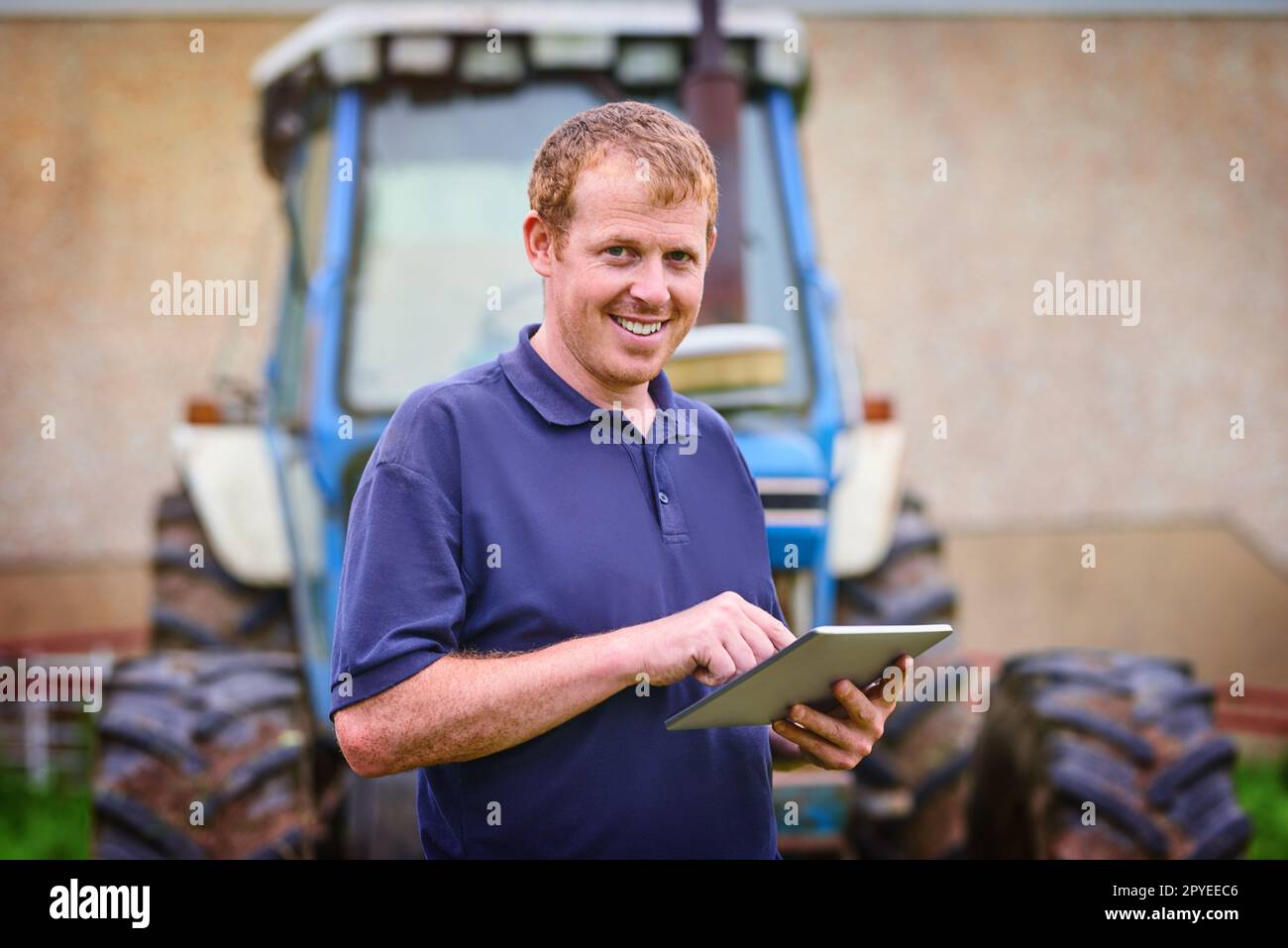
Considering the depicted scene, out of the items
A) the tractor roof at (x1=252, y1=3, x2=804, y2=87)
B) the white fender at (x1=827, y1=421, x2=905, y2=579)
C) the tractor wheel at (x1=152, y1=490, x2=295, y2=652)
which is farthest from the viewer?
the tractor wheel at (x1=152, y1=490, x2=295, y2=652)

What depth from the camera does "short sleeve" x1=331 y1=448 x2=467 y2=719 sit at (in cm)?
133

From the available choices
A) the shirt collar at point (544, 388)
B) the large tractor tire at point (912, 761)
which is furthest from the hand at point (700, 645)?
the large tractor tire at point (912, 761)

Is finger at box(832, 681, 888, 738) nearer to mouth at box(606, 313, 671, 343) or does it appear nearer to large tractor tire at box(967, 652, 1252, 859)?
mouth at box(606, 313, 671, 343)

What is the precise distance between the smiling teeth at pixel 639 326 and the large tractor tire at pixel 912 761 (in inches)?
82.6

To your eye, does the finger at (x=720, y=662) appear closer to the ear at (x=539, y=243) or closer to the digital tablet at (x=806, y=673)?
the digital tablet at (x=806, y=673)

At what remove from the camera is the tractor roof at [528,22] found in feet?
10.6

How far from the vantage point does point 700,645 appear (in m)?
1.32

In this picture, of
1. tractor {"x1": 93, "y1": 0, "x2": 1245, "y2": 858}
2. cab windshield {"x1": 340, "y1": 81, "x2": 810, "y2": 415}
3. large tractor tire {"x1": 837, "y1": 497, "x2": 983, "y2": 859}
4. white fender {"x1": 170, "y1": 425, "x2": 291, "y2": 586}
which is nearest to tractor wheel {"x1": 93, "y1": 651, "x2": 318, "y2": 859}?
tractor {"x1": 93, "y1": 0, "x2": 1245, "y2": 858}

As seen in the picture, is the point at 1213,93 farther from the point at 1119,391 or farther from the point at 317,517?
the point at 317,517

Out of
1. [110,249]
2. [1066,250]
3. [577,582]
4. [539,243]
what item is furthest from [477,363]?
[1066,250]

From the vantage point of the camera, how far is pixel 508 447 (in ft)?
4.67

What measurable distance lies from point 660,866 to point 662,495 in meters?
0.39

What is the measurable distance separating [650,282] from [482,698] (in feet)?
1.48

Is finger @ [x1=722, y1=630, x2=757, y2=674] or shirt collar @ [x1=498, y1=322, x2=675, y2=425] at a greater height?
shirt collar @ [x1=498, y1=322, x2=675, y2=425]
